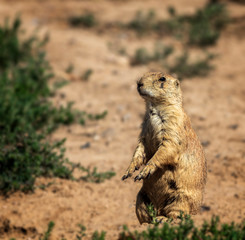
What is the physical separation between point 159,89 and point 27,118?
10.2ft

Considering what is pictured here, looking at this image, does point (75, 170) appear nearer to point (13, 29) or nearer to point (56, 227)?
point (56, 227)

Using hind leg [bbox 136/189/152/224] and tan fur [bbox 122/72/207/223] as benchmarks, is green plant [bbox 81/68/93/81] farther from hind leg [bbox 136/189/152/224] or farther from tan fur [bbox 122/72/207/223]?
hind leg [bbox 136/189/152/224]

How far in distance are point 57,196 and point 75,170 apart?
2.13 ft

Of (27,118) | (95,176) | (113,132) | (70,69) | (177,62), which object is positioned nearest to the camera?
(95,176)

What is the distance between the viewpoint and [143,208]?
11.5 feet

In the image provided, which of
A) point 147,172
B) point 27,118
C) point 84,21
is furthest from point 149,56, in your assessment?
point 147,172

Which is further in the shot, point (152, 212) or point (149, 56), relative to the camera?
point (149, 56)

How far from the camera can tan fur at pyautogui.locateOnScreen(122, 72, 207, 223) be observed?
133 inches

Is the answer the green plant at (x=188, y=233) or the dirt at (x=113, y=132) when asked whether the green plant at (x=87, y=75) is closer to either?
the dirt at (x=113, y=132)

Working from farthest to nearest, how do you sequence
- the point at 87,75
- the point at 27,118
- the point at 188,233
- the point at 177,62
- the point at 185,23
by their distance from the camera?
the point at 185,23 → the point at 177,62 → the point at 87,75 → the point at 27,118 → the point at 188,233

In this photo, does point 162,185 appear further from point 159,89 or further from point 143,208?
point 159,89

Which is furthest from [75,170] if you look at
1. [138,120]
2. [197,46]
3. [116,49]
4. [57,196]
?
[197,46]

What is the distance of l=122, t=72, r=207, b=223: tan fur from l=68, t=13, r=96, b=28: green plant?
8.99m

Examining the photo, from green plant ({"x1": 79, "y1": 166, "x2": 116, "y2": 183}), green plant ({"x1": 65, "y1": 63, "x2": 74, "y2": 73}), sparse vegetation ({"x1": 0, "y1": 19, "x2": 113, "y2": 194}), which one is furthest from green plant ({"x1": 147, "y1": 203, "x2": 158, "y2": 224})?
green plant ({"x1": 65, "y1": 63, "x2": 74, "y2": 73})
